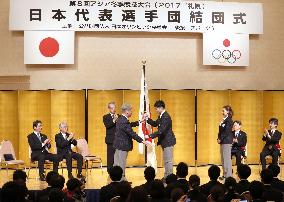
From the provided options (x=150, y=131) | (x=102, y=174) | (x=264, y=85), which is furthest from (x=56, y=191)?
(x=264, y=85)

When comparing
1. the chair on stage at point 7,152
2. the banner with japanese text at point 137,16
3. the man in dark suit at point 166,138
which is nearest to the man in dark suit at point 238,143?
the man in dark suit at point 166,138

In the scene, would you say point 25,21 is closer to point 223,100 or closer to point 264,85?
point 223,100

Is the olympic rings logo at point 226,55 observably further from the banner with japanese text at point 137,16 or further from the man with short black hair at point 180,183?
the man with short black hair at point 180,183

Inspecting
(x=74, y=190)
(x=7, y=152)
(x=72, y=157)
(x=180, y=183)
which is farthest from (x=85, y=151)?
(x=74, y=190)

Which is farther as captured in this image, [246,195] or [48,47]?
[48,47]

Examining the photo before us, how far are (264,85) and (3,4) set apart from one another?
7726 mm

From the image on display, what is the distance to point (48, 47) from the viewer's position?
52.0ft

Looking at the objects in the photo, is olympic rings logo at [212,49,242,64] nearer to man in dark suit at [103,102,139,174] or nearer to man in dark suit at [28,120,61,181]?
man in dark suit at [103,102,139,174]

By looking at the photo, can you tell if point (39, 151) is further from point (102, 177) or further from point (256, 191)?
point (256, 191)

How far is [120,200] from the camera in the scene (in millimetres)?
6664

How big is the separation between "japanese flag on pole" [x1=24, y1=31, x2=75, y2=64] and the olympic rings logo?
4057 millimetres

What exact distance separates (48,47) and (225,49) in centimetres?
499

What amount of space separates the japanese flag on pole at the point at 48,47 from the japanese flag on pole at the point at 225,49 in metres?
3.80

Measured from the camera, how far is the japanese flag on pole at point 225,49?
1655 centimetres
